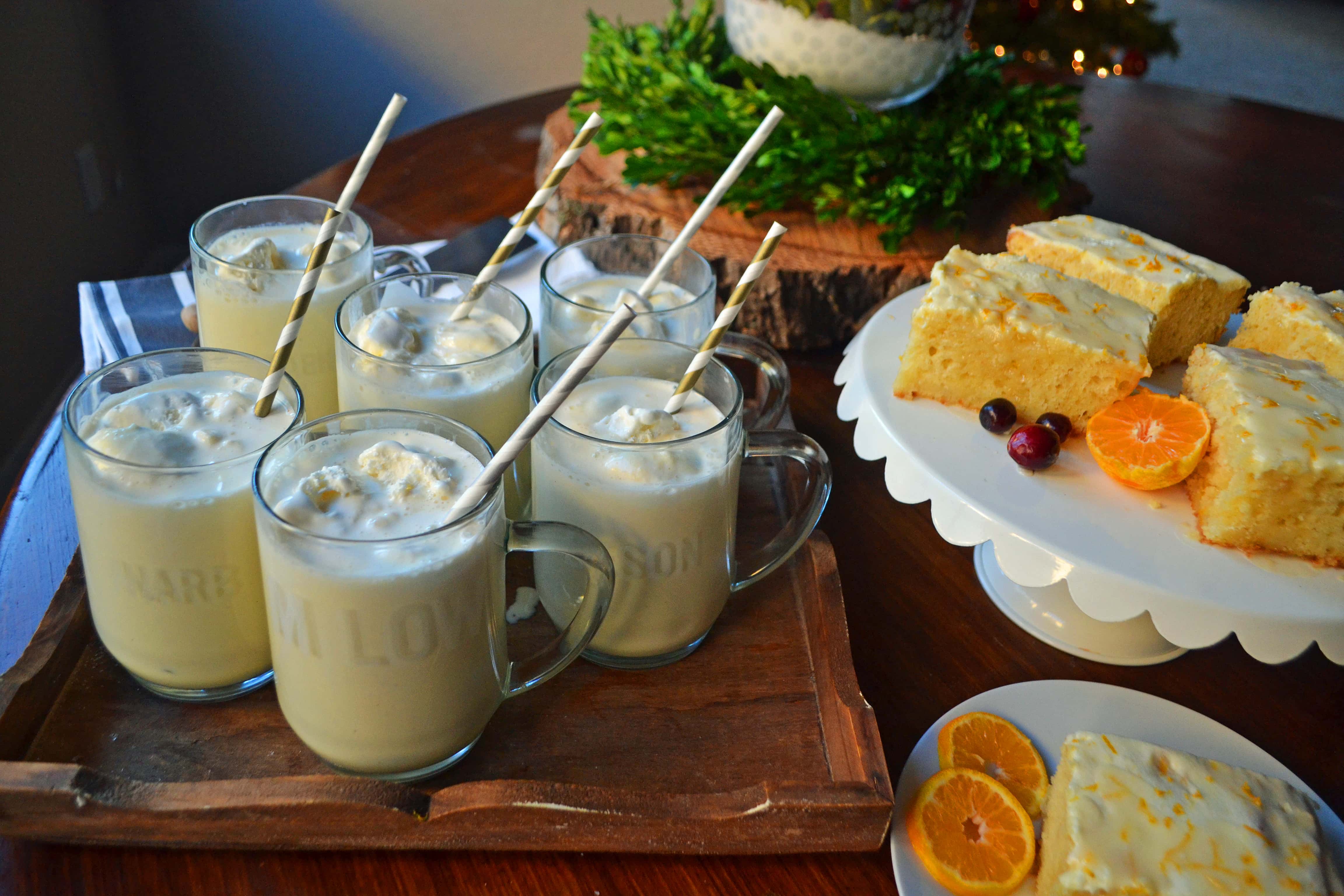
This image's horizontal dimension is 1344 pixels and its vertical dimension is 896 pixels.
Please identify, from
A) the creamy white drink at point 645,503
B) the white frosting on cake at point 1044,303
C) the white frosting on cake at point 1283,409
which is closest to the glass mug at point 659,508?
the creamy white drink at point 645,503

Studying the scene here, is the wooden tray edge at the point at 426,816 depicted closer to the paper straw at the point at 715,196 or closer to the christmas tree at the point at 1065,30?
the paper straw at the point at 715,196

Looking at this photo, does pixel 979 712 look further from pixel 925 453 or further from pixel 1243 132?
pixel 1243 132

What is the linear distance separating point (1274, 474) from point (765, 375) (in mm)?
627

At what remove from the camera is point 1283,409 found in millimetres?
1081

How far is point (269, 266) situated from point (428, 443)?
454mm

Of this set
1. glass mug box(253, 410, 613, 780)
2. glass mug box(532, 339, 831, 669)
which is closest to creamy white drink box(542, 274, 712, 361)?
glass mug box(532, 339, 831, 669)

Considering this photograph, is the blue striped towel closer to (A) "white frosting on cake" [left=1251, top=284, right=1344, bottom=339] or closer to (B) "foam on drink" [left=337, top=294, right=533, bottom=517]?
(B) "foam on drink" [left=337, top=294, right=533, bottom=517]

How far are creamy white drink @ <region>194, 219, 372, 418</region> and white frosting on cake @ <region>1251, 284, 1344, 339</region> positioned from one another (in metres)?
1.22

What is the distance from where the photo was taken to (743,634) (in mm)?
1138

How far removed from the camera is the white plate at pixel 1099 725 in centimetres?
99

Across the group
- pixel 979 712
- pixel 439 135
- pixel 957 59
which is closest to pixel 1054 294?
pixel 979 712

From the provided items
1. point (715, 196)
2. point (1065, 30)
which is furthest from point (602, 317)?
point (1065, 30)

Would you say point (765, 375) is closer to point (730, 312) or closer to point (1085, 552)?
point (730, 312)

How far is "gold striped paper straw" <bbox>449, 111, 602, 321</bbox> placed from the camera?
1.08 m
